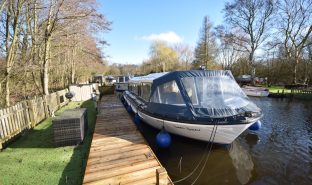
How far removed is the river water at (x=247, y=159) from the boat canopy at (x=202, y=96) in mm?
1311

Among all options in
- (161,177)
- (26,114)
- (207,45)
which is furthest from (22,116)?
(207,45)

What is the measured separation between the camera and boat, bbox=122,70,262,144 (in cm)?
599

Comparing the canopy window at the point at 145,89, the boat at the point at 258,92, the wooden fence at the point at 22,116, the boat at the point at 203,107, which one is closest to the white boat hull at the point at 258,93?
the boat at the point at 258,92

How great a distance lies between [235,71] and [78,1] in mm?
34074

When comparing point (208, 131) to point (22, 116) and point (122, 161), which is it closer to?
point (122, 161)

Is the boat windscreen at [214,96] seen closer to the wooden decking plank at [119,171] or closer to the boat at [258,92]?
the wooden decking plank at [119,171]

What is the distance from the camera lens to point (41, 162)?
17.6ft

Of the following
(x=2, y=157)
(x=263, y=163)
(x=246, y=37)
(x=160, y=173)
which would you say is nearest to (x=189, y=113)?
(x=263, y=163)

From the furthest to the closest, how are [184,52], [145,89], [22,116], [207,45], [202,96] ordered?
[184,52]
[207,45]
[145,89]
[22,116]
[202,96]

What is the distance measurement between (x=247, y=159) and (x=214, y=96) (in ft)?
7.54

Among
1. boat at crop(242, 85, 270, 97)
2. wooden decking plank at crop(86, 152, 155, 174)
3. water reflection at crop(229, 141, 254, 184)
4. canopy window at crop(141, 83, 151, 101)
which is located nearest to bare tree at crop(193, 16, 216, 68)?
boat at crop(242, 85, 270, 97)

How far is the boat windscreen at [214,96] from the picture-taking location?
6.39 m

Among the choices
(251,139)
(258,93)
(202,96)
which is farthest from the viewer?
(258,93)

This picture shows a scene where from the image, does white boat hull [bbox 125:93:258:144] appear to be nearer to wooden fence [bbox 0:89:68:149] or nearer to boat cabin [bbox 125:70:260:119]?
boat cabin [bbox 125:70:260:119]
